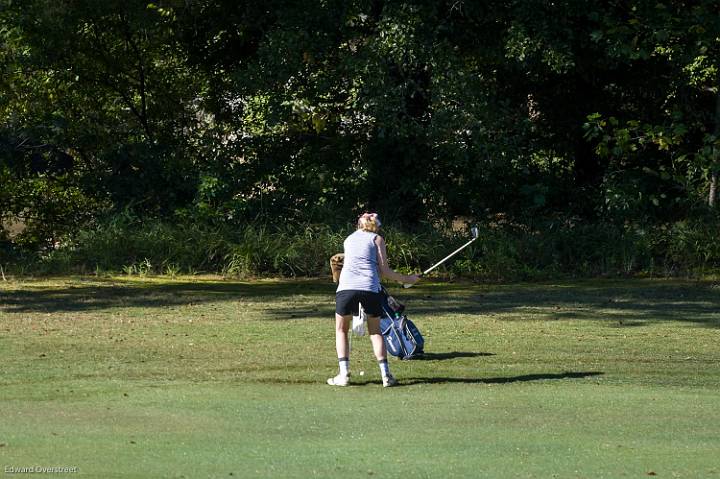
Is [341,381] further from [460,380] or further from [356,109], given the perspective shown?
[356,109]

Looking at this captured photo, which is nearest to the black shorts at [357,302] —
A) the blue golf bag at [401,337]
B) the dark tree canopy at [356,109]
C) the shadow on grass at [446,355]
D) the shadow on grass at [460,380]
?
the shadow on grass at [460,380]

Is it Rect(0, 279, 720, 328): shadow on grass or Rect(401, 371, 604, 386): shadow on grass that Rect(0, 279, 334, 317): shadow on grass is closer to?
Rect(0, 279, 720, 328): shadow on grass

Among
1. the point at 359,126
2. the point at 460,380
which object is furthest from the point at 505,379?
the point at 359,126

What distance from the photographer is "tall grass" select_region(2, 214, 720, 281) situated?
2223 centimetres

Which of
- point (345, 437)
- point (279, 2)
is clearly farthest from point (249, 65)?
point (345, 437)

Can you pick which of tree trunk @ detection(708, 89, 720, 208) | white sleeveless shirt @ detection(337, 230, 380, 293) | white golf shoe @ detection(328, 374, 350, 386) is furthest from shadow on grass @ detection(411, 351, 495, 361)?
tree trunk @ detection(708, 89, 720, 208)

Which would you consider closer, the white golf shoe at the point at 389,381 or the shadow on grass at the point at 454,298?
the white golf shoe at the point at 389,381

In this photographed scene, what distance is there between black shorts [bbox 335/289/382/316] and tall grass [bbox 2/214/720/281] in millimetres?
10719

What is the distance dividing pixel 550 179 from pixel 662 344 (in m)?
11.2

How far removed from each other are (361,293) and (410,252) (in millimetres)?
11194

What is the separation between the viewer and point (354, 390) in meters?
11.1

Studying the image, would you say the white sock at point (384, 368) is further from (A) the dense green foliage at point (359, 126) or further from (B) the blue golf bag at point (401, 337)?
(A) the dense green foliage at point (359, 126)

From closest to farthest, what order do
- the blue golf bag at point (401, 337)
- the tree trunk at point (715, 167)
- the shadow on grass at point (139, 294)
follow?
the blue golf bag at point (401, 337), the shadow on grass at point (139, 294), the tree trunk at point (715, 167)

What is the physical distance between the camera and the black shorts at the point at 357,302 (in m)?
11.3
